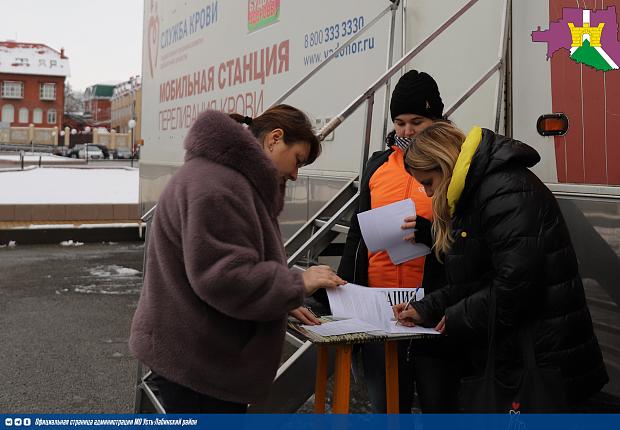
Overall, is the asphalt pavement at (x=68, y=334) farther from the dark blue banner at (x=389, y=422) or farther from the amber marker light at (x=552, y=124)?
the amber marker light at (x=552, y=124)

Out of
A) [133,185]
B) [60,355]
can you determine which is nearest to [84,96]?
[133,185]

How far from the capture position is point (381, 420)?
257cm

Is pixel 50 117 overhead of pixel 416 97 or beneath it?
overhead

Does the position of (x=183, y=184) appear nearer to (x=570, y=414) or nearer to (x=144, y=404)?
(x=570, y=414)

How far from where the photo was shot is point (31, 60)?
69.1m

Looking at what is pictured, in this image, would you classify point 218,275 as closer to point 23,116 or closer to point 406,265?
point 406,265

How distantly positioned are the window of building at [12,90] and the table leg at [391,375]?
73.2 m

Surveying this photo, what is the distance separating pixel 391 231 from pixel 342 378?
598 millimetres

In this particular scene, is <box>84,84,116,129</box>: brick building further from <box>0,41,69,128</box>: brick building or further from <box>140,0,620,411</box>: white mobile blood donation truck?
<box>140,0,620,411</box>: white mobile blood donation truck

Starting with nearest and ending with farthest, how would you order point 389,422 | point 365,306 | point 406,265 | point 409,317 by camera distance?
1. point 409,317
2. point 365,306
3. point 389,422
4. point 406,265

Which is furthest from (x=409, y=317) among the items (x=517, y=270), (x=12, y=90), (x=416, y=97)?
(x=12, y=90)

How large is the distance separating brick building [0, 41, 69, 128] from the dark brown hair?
236 ft

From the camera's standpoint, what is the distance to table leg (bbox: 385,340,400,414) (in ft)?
7.72

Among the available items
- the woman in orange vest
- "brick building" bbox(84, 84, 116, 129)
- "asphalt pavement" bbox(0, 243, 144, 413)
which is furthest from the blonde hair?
"brick building" bbox(84, 84, 116, 129)
